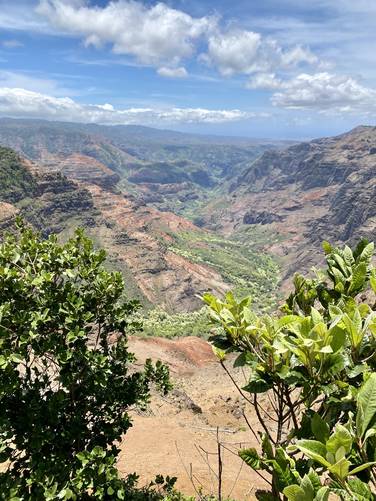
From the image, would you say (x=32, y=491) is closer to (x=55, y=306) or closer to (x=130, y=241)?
(x=55, y=306)

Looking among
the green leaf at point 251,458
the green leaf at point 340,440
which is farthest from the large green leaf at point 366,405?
the green leaf at point 251,458

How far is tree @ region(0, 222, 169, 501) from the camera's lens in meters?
6.38

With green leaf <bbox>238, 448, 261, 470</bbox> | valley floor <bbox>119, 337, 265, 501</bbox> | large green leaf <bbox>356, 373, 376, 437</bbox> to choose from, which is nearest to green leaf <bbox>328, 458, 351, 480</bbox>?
large green leaf <bbox>356, 373, 376, 437</bbox>

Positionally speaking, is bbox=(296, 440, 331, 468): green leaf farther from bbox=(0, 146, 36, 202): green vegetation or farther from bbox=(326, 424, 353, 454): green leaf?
bbox=(0, 146, 36, 202): green vegetation

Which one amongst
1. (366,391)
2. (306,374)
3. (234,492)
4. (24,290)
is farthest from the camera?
(234,492)

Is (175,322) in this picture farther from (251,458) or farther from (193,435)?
(251,458)

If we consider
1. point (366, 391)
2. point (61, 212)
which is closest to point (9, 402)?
point (366, 391)

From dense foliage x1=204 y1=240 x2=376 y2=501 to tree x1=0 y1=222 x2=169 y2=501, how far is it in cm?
338

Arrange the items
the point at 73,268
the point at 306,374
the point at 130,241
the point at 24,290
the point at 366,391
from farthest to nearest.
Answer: the point at 130,241, the point at 73,268, the point at 24,290, the point at 306,374, the point at 366,391

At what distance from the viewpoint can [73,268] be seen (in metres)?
7.46

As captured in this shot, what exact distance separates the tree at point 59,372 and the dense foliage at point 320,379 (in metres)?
3.38

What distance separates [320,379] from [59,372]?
5112 millimetres

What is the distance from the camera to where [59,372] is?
703cm

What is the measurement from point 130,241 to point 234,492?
426 feet
